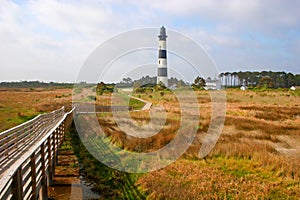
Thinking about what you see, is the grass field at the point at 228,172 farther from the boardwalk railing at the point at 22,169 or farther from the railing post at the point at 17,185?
the railing post at the point at 17,185

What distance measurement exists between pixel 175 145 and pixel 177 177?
14.8ft

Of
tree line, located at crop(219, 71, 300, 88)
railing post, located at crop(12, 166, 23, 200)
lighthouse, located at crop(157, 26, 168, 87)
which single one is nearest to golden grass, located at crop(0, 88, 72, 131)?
railing post, located at crop(12, 166, 23, 200)

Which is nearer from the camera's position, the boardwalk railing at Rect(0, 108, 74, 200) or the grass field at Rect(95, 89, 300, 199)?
the boardwalk railing at Rect(0, 108, 74, 200)

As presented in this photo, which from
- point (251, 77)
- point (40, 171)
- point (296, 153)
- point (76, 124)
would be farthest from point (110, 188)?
point (251, 77)

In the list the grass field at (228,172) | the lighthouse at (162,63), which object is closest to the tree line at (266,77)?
the lighthouse at (162,63)

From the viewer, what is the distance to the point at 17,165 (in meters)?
4.41

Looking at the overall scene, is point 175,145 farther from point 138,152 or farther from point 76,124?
point 76,124

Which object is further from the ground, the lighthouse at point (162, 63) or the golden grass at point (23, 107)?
the lighthouse at point (162, 63)

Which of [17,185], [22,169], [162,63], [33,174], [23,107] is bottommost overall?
[23,107]

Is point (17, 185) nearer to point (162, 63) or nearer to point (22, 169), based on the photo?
point (22, 169)

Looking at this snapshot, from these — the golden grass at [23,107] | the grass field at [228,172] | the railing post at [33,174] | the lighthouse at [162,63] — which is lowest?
the grass field at [228,172]

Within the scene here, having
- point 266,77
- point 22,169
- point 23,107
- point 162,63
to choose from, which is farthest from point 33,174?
point 266,77

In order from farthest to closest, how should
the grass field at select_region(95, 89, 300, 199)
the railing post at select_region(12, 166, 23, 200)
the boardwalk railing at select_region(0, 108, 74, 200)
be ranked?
the grass field at select_region(95, 89, 300, 199), the railing post at select_region(12, 166, 23, 200), the boardwalk railing at select_region(0, 108, 74, 200)

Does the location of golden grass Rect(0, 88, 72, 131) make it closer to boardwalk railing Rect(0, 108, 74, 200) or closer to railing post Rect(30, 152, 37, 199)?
boardwalk railing Rect(0, 108, 74, 200)
